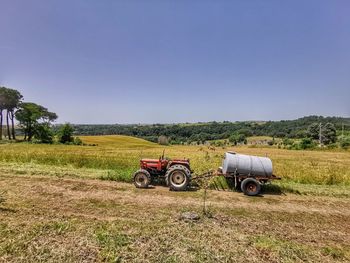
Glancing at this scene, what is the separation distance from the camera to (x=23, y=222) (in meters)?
7.25

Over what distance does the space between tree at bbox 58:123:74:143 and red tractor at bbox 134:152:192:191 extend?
55.8 meters

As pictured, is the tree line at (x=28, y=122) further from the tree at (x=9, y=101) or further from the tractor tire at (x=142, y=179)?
the tractor tire at (x=142, y=179)

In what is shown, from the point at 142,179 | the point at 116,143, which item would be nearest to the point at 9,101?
the point at 116,143

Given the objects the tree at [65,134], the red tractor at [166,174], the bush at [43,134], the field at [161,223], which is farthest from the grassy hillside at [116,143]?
the field at [161,223]

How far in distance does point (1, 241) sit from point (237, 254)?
4.98 meters

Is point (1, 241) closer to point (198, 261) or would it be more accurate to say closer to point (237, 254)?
point (198, 261)

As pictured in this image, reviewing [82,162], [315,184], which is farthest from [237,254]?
[82,162]

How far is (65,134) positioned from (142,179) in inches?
2239

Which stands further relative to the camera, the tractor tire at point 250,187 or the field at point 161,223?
the tractor tire at point 250,187

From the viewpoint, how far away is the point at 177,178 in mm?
12047

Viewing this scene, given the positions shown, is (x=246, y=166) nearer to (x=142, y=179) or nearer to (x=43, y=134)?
(x=142, y=179)

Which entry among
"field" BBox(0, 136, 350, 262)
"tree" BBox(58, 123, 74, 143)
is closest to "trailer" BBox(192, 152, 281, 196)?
"field" BBox(0, 136, 350, 262)

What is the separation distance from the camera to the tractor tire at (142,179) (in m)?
12.2

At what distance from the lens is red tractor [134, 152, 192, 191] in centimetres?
1196
